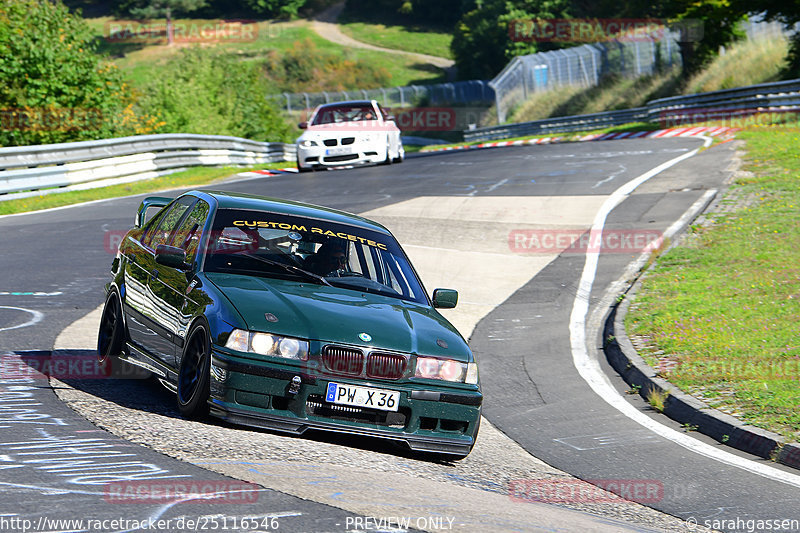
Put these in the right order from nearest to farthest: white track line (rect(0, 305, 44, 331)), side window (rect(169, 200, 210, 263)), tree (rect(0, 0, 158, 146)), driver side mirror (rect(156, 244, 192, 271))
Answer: driver side mirror (rect(156, 244, 192, 271)), side window (rect(169, 200, 210, 263)), white track line (rect(0, 305, 44, 331)), tree (rect(0, 0, 158, 146))

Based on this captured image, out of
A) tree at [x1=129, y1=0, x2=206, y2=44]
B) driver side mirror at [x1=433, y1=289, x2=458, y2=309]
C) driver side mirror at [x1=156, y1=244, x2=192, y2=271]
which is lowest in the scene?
driver side mirror at [x1=433, y1=289, x2=458, y2=309]

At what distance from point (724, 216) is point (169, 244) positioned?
36.3 feet

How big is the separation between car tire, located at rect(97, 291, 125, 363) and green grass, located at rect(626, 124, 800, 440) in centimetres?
470

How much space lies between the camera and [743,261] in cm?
1352

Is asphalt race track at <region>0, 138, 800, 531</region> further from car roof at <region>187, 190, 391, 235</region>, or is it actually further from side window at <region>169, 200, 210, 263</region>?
car roof at <region>187, 190, 391, 235</region>

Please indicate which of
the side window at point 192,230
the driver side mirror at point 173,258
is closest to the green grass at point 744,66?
the side window at point 192,230

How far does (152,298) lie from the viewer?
24.4 feet

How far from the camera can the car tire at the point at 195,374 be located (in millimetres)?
6227

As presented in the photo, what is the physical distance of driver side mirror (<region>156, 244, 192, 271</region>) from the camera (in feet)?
23.1

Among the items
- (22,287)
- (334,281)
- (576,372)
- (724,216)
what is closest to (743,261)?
(724,216)

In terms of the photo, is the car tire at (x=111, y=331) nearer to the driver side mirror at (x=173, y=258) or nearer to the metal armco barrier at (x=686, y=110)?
the driver side mirror at (x=173, y=258)

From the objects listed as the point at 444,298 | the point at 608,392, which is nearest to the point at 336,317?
the point at 444,298

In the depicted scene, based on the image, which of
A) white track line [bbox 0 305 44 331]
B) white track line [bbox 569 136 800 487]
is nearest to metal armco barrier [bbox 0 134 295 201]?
white track line [bbox 0 305 44 331]

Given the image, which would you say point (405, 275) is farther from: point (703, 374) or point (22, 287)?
point (22, 287)
